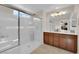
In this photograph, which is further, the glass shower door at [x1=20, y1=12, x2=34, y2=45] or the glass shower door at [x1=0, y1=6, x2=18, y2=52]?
the glass shower door at [x1=20, y1=12, x2=34, y2=45]

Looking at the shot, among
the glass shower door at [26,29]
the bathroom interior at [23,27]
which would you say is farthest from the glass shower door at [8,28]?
the glass shower door at [26,29]

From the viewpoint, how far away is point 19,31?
221 centimetres

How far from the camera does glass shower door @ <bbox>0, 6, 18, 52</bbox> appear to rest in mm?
1736

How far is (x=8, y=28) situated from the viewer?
186 centimetres

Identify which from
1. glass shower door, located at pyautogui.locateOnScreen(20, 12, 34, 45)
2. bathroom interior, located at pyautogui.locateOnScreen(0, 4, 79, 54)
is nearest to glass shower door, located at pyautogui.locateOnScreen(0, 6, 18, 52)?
bathroom interior, located at pyautogui.locateOnScreen(0, 4, 79, 54)

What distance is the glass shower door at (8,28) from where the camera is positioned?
1.74m

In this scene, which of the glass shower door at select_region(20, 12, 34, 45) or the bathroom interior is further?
the glass shower door at select_region(20, 12, 34, 45)

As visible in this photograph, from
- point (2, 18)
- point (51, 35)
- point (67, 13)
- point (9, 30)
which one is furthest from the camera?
point (51, 35)

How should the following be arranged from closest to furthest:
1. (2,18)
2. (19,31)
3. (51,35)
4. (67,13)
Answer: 1. (2,18)
2. (19,31)
3. (67,13)
4. (51,35)

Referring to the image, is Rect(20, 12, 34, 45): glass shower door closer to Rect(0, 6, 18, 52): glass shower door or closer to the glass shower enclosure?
the glass shower enclosure

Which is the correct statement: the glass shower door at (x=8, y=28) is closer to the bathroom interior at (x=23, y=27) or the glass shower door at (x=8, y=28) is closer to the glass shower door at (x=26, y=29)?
the bathroom interior at (x=23, y=27)
